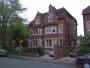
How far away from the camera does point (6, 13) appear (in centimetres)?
4991

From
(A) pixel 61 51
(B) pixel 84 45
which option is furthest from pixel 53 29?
(B) pixel 84 45

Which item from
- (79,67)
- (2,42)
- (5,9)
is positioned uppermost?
Result: (5,9)

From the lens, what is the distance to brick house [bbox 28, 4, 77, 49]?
2007 inches

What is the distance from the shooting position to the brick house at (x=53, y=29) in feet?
167

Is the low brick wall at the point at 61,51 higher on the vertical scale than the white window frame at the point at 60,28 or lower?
lower

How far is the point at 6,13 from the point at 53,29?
11.4 meters

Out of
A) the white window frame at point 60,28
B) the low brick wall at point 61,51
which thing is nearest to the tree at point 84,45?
the low brick wall at point 61,51

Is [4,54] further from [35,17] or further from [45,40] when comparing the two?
[35,17]

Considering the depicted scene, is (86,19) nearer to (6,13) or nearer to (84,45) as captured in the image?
(84,45)

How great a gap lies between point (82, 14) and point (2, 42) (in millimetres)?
20691

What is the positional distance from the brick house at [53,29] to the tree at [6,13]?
7.79 m

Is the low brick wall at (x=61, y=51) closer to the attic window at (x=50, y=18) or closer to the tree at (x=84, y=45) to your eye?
the tree at (x=84, y=45)

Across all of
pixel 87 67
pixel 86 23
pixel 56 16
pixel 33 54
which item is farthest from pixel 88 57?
pixel 56 16

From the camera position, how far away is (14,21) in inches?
2057
